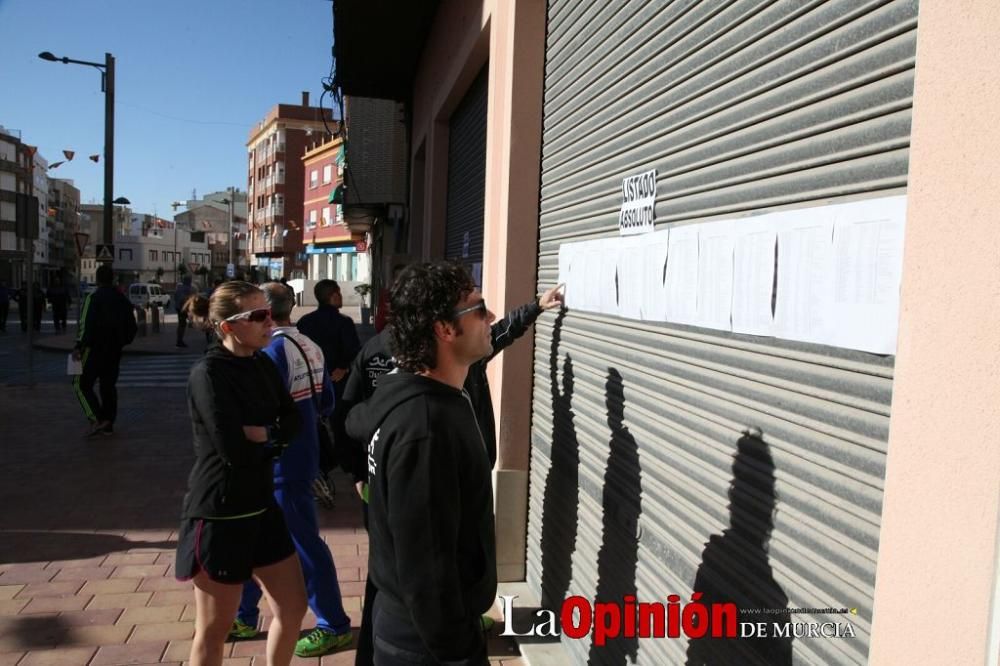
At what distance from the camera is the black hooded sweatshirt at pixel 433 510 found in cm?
180

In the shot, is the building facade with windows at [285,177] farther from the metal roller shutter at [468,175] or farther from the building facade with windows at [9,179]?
the metal roller shutter at [468,175]

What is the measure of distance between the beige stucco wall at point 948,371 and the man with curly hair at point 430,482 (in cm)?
90

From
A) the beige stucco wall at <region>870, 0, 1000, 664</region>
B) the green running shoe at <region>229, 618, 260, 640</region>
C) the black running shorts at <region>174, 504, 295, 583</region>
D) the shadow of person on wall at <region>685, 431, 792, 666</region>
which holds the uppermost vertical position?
the beige stucco wall at <region>870, 0, 1000, 664</region>

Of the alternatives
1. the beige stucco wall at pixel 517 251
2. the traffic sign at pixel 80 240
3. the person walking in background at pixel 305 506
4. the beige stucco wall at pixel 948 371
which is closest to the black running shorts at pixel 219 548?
the person walking in background at pixel 305 506

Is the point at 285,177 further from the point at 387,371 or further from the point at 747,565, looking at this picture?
the point at 747,565

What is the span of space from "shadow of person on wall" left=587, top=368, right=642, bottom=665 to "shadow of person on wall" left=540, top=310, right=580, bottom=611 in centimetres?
45

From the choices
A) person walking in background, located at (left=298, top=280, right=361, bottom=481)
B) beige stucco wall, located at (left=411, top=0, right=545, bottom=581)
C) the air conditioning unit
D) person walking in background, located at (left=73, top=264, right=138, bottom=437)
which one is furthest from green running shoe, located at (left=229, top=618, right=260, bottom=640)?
the air conditioning unit

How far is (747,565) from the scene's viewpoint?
86.1 inches

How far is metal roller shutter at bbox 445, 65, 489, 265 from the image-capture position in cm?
697

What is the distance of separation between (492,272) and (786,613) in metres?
3.44

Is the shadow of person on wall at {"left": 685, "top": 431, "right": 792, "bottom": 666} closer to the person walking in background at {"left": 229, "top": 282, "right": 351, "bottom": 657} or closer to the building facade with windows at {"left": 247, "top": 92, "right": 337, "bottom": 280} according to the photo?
the person walking in background at {"left": 229, "top": 282, "right": 351, "bottom": 657}

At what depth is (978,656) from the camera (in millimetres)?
1273

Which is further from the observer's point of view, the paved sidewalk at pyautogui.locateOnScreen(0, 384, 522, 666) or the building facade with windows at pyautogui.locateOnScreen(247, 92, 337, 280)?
the building facade with windows at pyautogui.locateOnScreen(247, 92, 337, 280)

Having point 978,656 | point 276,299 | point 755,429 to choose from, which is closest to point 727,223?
point 755,429
